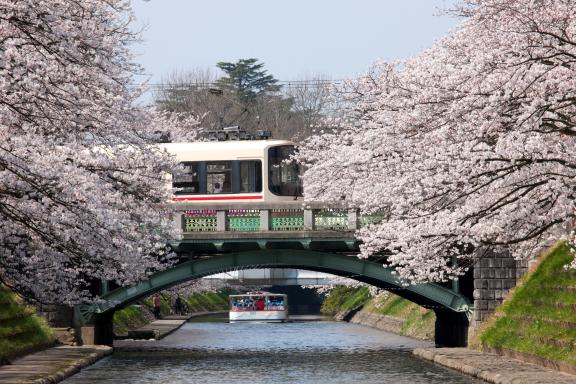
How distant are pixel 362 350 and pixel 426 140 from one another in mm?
24749

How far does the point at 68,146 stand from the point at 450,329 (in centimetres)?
3197

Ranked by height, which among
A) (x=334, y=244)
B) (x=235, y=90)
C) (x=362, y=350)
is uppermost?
(x=235, y=90)

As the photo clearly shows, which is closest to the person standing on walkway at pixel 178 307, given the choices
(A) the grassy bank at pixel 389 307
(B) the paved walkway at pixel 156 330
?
(B) the paved walkway at pixel 156 330

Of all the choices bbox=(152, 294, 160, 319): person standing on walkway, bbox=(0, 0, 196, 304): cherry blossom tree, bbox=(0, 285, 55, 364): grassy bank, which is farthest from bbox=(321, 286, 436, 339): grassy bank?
bbox=(0, 0, 196, 304): cherry blossom tree

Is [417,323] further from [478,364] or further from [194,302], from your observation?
[194,302]

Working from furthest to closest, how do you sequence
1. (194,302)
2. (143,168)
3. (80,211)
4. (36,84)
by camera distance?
(194,302), (143,168), (80,211), (36,84)

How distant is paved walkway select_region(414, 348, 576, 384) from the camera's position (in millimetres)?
33562

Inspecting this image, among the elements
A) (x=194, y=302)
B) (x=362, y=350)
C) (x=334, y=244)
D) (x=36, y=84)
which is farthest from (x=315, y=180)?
(x=194, y=302)

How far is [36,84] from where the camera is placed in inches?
1043

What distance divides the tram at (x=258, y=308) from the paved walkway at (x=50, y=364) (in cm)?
5415

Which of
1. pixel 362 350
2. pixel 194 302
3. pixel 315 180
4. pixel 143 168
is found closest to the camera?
pixel 143 168

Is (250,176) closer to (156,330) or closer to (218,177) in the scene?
(218,177)

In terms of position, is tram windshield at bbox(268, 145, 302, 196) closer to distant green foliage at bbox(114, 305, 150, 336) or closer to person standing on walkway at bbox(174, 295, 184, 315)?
distant green foliage at bbox(114, 305, 150, 336)

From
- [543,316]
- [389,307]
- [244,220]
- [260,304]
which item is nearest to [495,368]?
[543,316]
